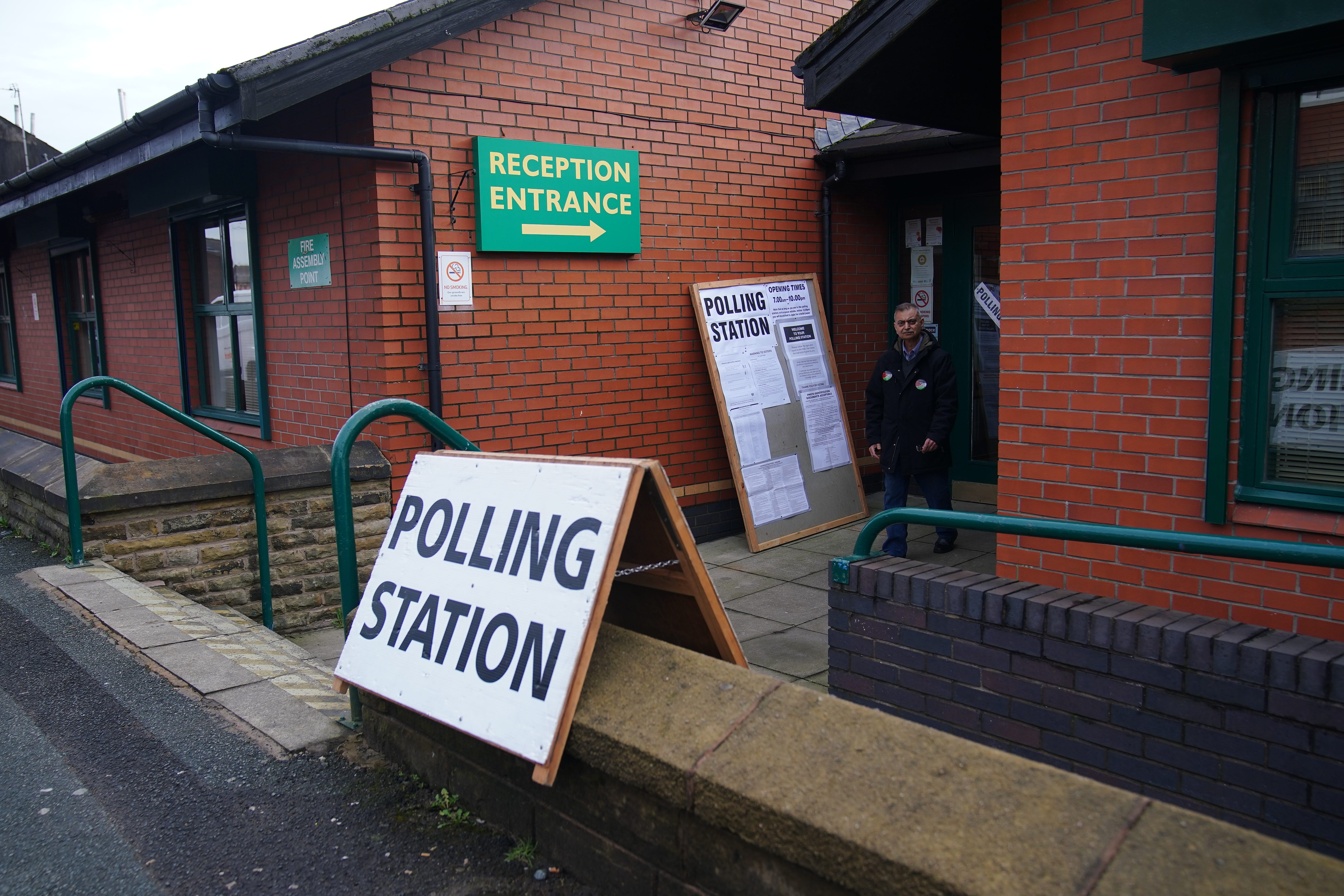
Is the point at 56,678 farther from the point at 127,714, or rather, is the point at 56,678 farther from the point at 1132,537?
the point at 1132,537

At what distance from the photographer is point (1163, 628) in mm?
2900

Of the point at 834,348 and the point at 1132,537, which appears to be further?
the point at 834,348

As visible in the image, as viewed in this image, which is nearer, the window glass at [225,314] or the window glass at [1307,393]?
the window glass at [1307,393]

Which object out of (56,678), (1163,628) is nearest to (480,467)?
(1163,628)

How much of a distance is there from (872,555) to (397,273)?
11.9ft

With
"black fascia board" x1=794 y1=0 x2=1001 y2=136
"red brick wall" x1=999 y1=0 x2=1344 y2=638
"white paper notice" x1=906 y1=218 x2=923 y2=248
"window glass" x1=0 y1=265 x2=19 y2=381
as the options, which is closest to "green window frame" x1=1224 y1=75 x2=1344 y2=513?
"red brick wall" x1=999 y1=0 x2=1344 y2=638

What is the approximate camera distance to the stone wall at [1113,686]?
267cm

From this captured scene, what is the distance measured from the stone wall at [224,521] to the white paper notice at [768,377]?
2883 mm

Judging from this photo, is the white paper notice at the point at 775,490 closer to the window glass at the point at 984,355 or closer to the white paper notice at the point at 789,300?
the white paper notice at the point at 789,300

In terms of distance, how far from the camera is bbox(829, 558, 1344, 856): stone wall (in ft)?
8.76

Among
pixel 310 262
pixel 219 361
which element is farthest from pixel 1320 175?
pixel 219 361

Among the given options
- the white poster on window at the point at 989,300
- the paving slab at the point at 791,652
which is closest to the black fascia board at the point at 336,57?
the paving slab at the point at 791,652

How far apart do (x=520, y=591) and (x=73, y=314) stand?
11730 millimetres

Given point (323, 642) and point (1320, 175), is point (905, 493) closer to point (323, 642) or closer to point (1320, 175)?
point (1320, 175)
